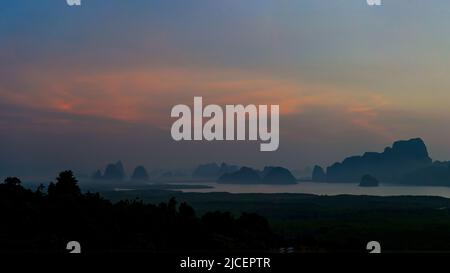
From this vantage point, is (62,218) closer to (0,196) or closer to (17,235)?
(17,235)

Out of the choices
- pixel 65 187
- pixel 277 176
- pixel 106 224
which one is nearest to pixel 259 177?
pixel 277 176

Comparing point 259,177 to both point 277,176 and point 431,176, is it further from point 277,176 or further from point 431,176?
point 431,176

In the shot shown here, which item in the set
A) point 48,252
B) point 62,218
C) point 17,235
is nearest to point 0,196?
point 62,218

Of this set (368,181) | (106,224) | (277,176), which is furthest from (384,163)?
(106,224)

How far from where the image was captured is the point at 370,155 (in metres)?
6.89

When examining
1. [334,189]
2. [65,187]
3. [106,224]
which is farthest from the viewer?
[65,187]

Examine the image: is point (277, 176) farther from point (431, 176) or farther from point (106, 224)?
point (106, 224)

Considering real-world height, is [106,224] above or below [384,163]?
below

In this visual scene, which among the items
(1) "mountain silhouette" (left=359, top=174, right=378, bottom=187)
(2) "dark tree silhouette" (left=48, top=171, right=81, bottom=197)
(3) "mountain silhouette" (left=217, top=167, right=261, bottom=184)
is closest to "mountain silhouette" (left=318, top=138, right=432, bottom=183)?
(1) "mountain silhouette" (left=359, top=174, right=378, bottom=187)

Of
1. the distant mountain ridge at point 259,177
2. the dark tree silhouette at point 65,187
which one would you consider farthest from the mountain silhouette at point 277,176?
the dark tree silhouette at point 65,187

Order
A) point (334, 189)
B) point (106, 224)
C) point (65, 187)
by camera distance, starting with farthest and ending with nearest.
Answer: point (65, 187)
point (106, 224)
point (334, 189)

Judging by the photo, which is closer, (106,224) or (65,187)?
(106,224)
